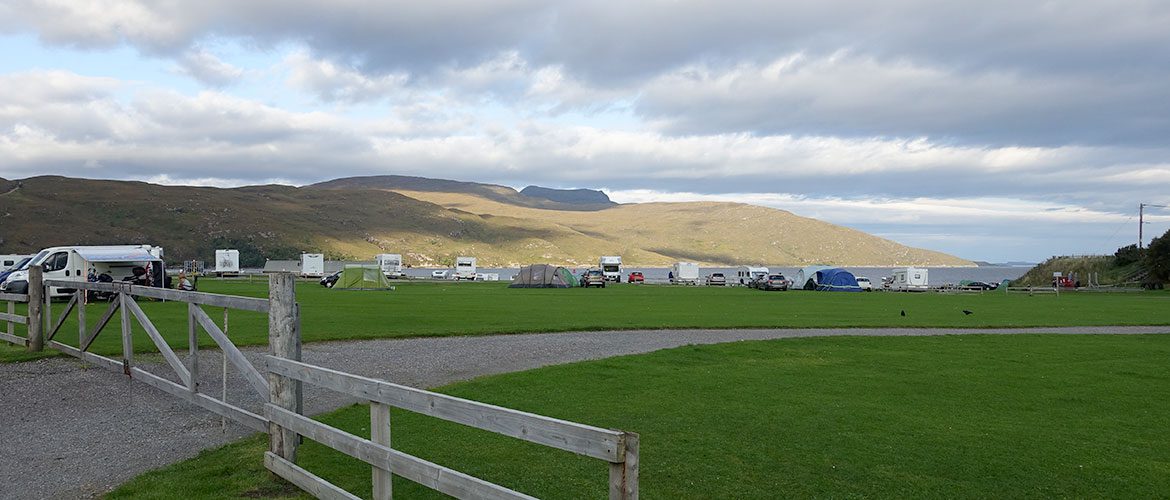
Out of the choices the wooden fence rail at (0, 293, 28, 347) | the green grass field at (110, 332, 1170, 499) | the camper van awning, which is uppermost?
the camper van awning

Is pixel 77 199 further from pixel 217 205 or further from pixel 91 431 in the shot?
pixel 91 431

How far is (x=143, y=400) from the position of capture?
37.1 feet

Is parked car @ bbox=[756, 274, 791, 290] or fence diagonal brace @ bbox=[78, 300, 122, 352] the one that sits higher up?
fence diagonal brace @ bbox=[78, 300, 122, 352]

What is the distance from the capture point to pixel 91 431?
9516mm

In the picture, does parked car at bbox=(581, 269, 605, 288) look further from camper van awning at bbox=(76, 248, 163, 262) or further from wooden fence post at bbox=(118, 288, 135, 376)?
wooden fence post at bbox=(118, 288, 135, 376)

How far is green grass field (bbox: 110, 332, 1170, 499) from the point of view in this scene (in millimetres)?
7230

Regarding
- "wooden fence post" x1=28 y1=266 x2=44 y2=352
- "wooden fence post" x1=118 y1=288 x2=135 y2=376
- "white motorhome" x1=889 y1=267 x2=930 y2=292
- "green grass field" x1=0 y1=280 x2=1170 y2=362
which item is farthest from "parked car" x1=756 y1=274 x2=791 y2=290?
"wooden fence post" x1=118 y1=288 x2=135 y2=376

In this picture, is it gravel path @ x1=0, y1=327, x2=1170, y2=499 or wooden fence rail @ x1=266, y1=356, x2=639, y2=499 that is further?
gravel path @ x1=0, y1=327, x2=1170, y2=499

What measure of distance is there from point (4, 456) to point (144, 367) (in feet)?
19.7

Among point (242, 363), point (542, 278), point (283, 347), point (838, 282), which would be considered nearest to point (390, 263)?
point (542, 278)

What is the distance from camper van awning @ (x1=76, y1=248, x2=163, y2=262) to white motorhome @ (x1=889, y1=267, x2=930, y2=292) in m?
64.7

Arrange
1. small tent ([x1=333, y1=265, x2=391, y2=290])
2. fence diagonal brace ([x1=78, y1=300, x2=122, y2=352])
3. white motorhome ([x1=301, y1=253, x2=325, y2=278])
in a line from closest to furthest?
fence diagonal brace ([x1=78, y1=300, x2=122, y2=352]), small tent ([x1=333, y1=265, x2=391, y2=290]), white motorhome ([x1=301, y1=253, x2=325, y2=278])

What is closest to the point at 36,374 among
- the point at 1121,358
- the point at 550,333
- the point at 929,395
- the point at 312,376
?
the point at 312,376

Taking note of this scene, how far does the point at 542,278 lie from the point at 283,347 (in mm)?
57774
